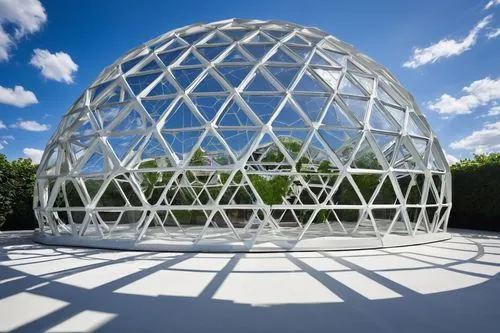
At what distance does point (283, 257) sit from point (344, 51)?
39.3ft

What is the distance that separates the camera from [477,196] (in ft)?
74.5

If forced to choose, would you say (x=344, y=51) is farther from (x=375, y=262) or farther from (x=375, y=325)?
(x=375, y=325)

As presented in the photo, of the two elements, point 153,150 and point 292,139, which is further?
point 292,139

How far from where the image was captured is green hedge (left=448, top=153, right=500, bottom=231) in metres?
22.0

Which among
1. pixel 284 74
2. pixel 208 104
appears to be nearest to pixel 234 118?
pixel 208 104

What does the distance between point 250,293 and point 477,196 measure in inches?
888

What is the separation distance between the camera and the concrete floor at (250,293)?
5.12 m

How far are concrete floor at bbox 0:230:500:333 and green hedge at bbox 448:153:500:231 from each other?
1414 cm

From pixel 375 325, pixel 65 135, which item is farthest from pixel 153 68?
pixel 375 325

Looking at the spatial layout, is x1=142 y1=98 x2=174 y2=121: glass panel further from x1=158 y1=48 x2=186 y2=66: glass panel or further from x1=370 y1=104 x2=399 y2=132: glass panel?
x1=370 y1=104 x2=399 y2=132: glass panel

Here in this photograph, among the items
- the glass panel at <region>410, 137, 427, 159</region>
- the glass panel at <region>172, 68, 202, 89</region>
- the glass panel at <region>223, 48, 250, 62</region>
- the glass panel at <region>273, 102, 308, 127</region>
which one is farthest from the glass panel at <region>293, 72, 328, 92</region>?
the glass panel at <region>410, 137, 427, 159</region>

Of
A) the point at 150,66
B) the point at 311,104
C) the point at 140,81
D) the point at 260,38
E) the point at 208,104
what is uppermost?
the point at 260,38

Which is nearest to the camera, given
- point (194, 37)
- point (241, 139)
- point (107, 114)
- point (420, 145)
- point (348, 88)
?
point (241, 139)

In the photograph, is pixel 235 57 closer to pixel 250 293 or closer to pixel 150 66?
pixel 150 66
